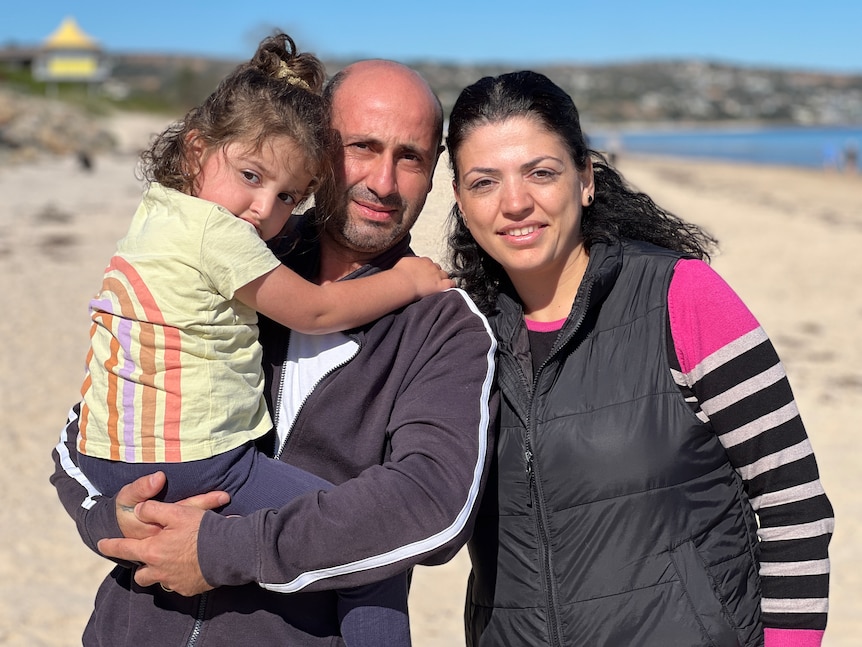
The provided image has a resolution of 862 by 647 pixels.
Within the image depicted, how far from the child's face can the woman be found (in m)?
→ 0.48

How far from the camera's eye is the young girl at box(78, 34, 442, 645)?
1877mm

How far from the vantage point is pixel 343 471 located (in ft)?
6.59

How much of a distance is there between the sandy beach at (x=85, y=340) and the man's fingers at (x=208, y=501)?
1.10m

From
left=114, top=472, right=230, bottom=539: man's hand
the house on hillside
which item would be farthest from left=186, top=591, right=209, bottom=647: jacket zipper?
the house on hillside

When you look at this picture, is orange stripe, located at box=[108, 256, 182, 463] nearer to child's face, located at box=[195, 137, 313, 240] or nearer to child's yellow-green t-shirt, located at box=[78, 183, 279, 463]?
child's yellow-green t-shirt, located at box=[78, 183, 279, 463]

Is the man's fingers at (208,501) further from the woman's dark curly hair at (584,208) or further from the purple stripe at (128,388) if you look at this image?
the woman's dark curly hair at (584,208)

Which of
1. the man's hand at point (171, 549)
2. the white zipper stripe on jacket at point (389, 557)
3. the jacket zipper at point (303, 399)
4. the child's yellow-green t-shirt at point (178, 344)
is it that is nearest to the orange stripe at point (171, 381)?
the child's yellow-green t-shirt at point (178, 344)

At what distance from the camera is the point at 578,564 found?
200 centimetres

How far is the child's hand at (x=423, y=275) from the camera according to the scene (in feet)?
6.98

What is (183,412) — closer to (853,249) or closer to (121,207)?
(853,249)

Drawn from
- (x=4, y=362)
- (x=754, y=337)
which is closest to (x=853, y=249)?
(x=4, y=362)

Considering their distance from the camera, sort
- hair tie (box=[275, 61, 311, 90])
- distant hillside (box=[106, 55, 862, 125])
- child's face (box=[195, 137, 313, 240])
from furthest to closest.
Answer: distant hillside (box=[106, 55, 862, 125]) → hair tie (box=[275, 61, 311, 90]) → child's face (box=[195, 137, 313, 240])

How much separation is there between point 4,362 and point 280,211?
20.6ft

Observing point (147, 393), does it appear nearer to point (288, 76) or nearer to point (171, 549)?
point (171, 549)
